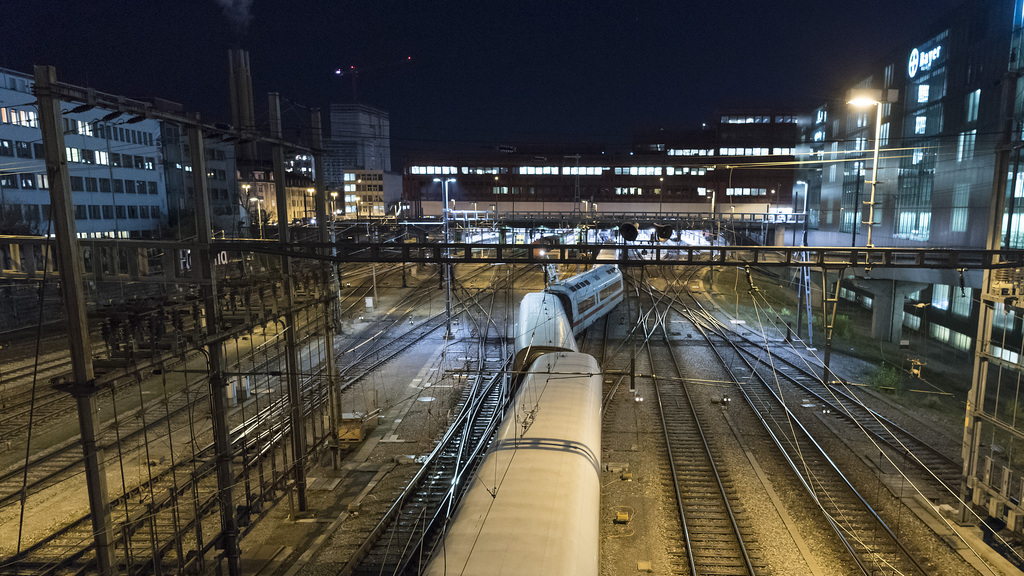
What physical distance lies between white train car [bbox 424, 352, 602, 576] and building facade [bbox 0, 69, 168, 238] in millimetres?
16656

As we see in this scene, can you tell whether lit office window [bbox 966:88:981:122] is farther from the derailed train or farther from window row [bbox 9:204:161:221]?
window row [bbox 9:204:161:221]

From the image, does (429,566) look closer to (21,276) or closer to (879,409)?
(21,276)

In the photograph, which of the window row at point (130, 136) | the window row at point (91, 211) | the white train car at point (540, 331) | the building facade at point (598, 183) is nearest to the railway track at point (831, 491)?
the white train car at point (540, 331)

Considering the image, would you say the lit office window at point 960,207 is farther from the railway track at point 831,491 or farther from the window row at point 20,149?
the window row at point 20,149

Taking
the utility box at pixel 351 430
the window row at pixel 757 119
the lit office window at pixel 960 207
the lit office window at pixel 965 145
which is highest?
the window row at pixel 757 119

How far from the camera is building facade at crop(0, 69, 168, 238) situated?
20.8 m

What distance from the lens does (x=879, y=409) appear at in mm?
14586

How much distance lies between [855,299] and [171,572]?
103 ft

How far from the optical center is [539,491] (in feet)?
24.2

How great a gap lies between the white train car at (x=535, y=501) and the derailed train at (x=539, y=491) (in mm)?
12

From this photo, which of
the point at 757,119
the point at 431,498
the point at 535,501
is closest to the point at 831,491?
the point at 535,501

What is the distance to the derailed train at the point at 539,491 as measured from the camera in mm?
6105

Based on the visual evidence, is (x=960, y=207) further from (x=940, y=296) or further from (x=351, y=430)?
(x=351, y=430)

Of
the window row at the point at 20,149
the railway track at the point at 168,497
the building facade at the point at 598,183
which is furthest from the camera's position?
the building facade at the point at 598,183
